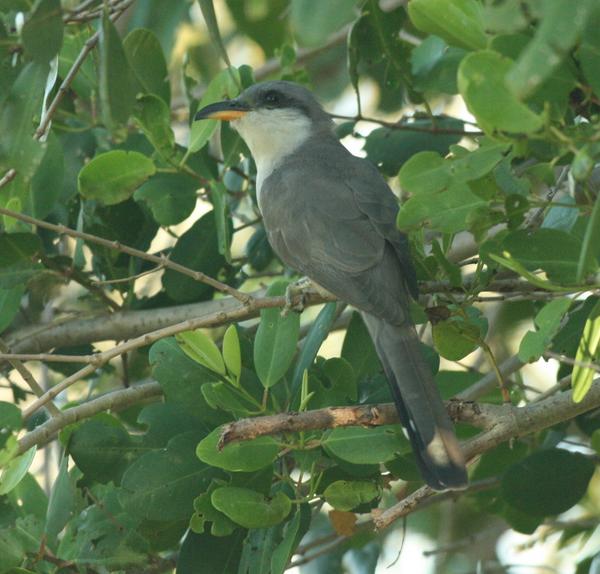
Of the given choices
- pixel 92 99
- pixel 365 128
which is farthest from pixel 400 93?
pixel 92 99

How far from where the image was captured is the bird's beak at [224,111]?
4234 mm

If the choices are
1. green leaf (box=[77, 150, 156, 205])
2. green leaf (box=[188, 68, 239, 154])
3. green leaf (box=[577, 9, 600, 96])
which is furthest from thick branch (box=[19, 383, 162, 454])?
green leaf (box=[577, 9, 600, 96])

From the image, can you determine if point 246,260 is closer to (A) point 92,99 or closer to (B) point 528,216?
(A) point 92,99

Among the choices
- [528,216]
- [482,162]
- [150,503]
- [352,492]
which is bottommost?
[352,492]

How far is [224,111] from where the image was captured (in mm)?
4438

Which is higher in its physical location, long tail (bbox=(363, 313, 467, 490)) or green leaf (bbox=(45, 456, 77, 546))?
green leaf (bbox=(45, 456, 77, 546))

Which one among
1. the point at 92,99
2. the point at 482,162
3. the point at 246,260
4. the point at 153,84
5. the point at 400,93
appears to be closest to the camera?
the point at 482,162

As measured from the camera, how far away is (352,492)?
316cm

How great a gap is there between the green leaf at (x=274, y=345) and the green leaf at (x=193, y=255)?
1024 millimetres

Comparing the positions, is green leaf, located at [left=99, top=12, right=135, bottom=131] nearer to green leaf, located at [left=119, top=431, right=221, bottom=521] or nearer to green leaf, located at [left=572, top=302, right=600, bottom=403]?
green leaf, located at [left=572, top=302, right=600, bottom=403]

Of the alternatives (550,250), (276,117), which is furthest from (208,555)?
(276,117)

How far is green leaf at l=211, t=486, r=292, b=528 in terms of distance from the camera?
2.99 metres

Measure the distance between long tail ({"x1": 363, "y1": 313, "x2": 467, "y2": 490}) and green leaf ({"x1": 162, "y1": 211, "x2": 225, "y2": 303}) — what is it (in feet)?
3.69

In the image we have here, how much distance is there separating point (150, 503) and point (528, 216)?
5.00 ft
